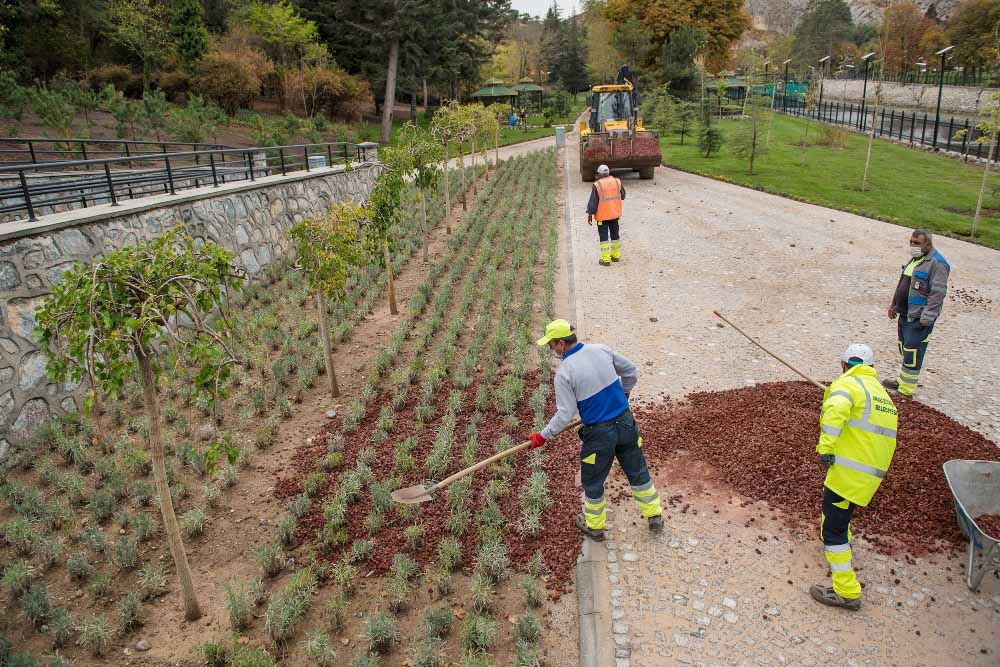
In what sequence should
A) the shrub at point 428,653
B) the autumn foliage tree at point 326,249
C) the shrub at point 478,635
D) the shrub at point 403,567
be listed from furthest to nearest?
1. the autumn foliage tree at point 326,249
2. the shrub at point 403,567
3. the shrub at point 478,635
4. the shrub at point 428,653

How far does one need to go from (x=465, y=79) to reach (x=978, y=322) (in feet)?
124

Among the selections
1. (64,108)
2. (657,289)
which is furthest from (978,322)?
(64,108)

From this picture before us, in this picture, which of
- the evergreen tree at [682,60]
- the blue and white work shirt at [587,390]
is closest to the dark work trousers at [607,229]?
the blue and white work shirt at [587,390]

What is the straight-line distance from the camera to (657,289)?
36.7 feet

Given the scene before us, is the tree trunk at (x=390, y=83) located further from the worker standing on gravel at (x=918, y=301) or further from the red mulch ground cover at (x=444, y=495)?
the worker standing on gravel at (x=918, y=301)

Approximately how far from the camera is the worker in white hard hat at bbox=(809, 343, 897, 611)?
Result: 4.23 m

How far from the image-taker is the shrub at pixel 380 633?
417cm

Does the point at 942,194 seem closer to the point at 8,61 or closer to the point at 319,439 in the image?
the point at 319,439

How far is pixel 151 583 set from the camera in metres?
4.81

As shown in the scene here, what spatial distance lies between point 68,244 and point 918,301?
10.4 metres

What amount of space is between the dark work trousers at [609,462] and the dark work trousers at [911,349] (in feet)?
13.0

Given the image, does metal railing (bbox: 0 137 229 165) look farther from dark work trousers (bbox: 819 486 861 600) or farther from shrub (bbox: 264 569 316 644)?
dark work trousers (bbox: 819 486 861 600)

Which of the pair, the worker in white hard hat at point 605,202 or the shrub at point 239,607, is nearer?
the shrub at point 239,607

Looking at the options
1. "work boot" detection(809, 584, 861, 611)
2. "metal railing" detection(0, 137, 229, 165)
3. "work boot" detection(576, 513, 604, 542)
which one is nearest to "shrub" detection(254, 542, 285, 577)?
"work boot" detection(576, 513, 604, 542)
